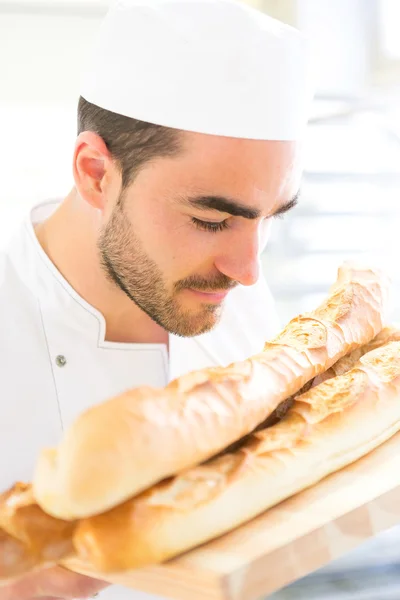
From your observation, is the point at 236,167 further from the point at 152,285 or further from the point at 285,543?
the point at 285,543

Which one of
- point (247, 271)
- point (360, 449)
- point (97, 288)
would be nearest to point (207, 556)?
point (360, 449)

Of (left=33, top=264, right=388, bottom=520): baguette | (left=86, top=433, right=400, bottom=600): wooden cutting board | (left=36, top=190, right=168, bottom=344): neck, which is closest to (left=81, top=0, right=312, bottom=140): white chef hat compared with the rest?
(left=36, top=190, right=168, bottom=344): neck

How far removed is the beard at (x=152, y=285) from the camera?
1.05 meters

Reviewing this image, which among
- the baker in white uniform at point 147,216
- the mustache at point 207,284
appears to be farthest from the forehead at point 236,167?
the mustache at point 207,284

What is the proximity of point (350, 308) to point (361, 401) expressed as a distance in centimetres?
20

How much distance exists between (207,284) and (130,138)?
0.74ft

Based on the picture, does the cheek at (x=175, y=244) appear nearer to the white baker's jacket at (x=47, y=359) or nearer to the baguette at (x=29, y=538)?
the white baker's jacket at (x=47, y=359)

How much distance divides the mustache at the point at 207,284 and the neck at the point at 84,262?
198 millimetres

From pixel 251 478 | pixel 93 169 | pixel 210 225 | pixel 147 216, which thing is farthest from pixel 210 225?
pixel 251 478

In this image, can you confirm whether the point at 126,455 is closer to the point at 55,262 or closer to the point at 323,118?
the point at 55,262

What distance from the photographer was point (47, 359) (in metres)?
1.22

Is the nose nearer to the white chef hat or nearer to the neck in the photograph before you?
the white chef hat

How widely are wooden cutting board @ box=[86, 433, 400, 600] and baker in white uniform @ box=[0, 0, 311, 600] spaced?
178mm

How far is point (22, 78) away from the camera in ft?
6.83
